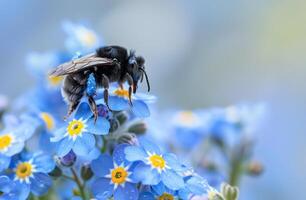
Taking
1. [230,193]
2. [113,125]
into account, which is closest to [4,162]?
[113,125]

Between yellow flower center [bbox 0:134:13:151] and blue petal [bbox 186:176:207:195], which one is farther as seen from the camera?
yellow flower center [bbox 0:134:13:151]

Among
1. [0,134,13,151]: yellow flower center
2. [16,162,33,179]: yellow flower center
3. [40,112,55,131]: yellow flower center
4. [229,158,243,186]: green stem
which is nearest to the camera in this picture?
[16,162,33,179]: yellow flower center

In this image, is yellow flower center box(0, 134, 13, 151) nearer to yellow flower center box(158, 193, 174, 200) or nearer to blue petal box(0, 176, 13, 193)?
blue petal box(0, 176, 13, 193)

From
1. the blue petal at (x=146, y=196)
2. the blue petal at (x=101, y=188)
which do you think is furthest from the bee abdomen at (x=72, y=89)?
the blue petal at (x=146, y=196)

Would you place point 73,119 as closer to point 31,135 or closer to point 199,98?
point 31,135

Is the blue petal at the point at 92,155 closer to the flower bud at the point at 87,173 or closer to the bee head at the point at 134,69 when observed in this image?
the flower bud at the point at 87,173

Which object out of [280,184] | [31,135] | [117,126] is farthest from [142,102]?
[280,184]

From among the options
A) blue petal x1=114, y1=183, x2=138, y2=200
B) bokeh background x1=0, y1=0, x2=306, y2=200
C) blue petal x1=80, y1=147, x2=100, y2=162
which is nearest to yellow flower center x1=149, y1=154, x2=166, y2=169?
blue petal x1=114, y1=183, x2=138, y2=200
